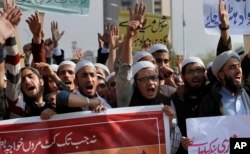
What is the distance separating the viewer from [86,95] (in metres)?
4.84

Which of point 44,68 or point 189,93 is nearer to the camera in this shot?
point 189,93

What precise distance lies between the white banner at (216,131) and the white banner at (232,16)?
2938 mm

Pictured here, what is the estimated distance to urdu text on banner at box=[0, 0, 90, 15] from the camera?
7.55 m

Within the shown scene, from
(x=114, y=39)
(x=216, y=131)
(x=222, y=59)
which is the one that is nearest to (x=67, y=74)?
(x=114, y=39)

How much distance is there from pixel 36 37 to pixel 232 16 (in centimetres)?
292

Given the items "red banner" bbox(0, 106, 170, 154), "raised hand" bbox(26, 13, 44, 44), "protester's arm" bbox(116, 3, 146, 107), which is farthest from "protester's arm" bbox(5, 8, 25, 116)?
"protester's arm" bbox(116, 3, 146, 107)

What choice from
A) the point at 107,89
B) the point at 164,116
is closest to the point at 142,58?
the point at 107,89

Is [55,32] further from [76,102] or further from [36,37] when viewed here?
[76,102]

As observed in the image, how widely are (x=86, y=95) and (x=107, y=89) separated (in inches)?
29.1

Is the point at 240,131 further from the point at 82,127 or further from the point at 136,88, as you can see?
the point at 82,127

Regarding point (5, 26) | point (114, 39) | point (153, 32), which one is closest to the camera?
point (5, 26)

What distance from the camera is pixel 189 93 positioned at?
511 centimetres

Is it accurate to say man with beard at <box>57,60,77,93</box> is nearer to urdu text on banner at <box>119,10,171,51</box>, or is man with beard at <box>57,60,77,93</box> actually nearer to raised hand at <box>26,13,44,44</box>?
raised hand at <box>26,13,44,44</box>

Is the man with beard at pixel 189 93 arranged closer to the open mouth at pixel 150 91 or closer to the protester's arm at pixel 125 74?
the open mouth at pixel 150 91
